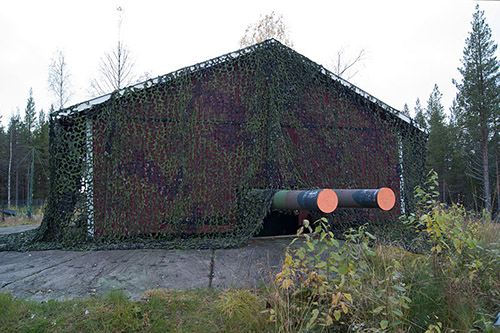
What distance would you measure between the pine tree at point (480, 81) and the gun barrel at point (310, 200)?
20.1 metres

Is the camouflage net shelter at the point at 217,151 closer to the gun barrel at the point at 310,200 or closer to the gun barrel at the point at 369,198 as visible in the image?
the gun barrel at the point at 310,200

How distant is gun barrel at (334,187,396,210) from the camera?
284 cm

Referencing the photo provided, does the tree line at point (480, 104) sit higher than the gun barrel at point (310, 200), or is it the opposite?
the tree line at point (480, 104)

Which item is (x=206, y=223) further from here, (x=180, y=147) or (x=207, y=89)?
(x=207, y=89)

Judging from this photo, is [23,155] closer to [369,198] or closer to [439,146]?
[369,198]

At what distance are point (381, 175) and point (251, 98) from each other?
3.32m

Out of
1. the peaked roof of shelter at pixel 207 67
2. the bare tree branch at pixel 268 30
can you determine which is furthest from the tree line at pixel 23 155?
the peaked roof of shelter at pixel 207 67

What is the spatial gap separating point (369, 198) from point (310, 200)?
25.7 inches

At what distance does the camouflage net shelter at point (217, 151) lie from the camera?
537 centimetres

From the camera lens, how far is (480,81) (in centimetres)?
2020

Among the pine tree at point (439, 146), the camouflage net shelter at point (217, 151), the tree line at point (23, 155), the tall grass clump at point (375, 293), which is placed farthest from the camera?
the tree line at point (23, 155)

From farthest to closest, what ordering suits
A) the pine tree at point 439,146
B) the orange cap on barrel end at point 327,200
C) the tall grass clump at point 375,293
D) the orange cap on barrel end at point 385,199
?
the pine tree at point 439,146
the orange cap on barrel end at point 327,200
the orange cap on barrel end at point 385,199
the tall grass clump at point 375,293

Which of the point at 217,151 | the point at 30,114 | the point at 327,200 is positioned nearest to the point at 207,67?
the point at 217,151

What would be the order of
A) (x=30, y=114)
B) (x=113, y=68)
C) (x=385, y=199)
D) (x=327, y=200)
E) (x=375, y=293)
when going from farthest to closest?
(x=30, y=114) → (x=113, y=68) → (x=327, y=200) → (x=385, y=199) → (x=375, y=293)
